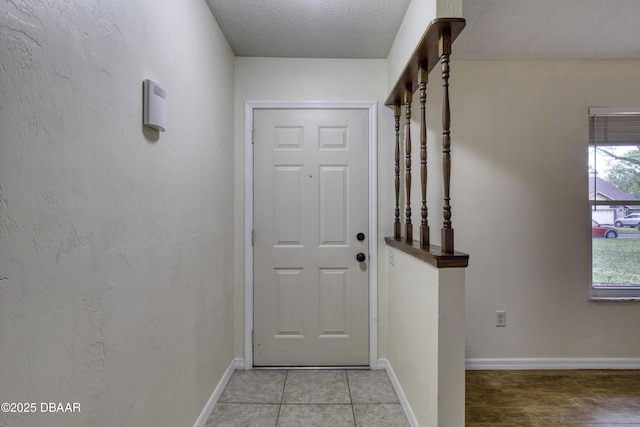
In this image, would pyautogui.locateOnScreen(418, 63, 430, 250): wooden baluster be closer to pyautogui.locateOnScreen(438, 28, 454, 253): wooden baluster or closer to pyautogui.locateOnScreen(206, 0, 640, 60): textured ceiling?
pyautogui.locateOnScreen(438, 28, 454, 253): wooden baluster

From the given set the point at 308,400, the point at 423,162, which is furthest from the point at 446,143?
the point at 308,400

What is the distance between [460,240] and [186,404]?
7.20ft

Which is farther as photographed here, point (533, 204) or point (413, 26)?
point (533, 204)

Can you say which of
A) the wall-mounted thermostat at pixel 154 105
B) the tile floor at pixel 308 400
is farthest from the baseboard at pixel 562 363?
the wall-mounted thermostat at pixel 154 105

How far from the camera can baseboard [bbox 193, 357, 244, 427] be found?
1.93 metres

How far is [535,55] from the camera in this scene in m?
2.63

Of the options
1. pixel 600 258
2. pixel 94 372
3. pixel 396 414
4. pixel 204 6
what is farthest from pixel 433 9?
pixel 600 258

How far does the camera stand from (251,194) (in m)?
2.71

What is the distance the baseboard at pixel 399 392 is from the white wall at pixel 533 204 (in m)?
0.69

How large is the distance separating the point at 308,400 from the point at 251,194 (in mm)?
1540

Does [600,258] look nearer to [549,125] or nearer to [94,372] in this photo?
[549,125]

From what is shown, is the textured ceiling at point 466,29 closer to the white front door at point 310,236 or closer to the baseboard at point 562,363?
the white front door at point 310,236

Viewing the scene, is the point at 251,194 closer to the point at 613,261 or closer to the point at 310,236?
the point at 310,236

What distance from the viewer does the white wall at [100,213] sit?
0.75 metres
